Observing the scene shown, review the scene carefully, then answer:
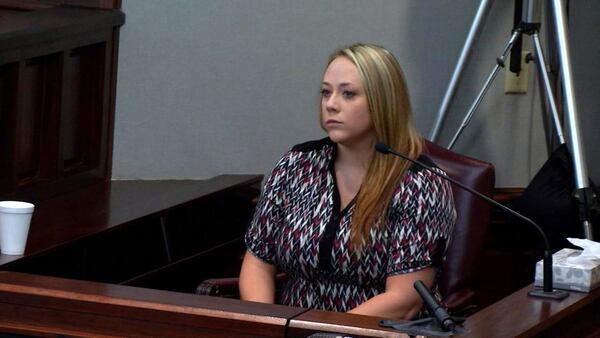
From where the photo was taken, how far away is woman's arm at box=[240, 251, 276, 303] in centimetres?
278

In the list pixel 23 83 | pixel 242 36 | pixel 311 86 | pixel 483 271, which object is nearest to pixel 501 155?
pixel 483 271

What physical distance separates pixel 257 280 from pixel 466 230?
59 centimetres

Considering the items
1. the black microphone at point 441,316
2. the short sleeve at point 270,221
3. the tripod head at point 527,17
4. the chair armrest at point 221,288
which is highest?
the tripod head at point 527,17

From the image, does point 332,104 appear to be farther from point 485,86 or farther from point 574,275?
point 485,86

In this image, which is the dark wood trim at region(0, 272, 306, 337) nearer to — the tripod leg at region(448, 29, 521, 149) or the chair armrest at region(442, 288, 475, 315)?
the chair armrest at region(442, 288, 475, 315)

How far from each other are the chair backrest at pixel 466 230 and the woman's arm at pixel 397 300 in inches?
13.5

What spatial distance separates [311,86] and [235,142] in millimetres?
306

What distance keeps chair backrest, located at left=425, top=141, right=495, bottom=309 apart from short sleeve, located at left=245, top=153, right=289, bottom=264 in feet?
1.51

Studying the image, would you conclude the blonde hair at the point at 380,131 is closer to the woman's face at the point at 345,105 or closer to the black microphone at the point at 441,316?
the woman's face at the point at 345,105

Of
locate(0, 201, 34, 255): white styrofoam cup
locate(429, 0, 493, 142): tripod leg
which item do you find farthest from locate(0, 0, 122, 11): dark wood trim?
locate(0, 201, 34, 255): white styrofoam cup

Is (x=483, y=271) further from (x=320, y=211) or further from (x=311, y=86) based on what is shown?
(x=320, y=211)

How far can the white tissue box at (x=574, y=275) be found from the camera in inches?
95.4

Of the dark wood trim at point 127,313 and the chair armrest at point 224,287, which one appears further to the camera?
the chair armrest at point 224,287

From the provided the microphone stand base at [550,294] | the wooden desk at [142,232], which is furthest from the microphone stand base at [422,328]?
the wooden desk at [142,232]
